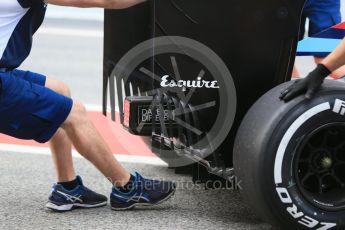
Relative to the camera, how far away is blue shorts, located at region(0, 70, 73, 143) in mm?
3758

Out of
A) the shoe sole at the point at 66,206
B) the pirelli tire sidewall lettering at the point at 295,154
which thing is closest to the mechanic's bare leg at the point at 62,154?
the shoe sole at the point at 66,206

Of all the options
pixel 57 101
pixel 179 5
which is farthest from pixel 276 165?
pixel 57 101

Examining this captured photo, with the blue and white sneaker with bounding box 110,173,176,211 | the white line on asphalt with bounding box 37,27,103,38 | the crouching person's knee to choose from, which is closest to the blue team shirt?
the crouching person's knee

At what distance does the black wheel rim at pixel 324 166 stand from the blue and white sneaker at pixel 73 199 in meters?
1.21

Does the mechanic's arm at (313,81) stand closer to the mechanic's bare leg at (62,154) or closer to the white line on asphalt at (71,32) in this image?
the mechanic's bare leg at (62,154)

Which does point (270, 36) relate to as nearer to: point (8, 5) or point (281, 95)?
point (281, 95)

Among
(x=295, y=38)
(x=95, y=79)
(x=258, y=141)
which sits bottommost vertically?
(x=95, y=79)

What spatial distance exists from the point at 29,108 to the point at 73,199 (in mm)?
679

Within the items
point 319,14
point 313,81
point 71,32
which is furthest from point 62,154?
point 71,32

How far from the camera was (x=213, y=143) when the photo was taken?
3.82 meters

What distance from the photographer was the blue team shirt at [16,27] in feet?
12.3

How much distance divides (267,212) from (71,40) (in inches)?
337

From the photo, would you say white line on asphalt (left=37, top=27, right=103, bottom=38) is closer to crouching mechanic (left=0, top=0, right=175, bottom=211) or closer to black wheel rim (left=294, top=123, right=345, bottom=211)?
crouching mechanic (left=0, top=0, right=175, bottom=211)

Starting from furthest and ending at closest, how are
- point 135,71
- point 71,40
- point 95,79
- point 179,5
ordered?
point 71,40
point 95,79
point 135,71
point 179,5
